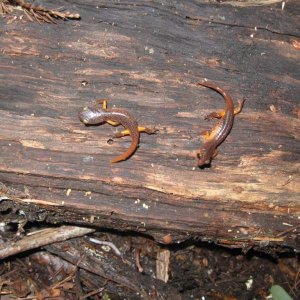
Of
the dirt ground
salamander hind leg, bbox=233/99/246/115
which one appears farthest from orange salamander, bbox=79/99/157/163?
the dirt ground

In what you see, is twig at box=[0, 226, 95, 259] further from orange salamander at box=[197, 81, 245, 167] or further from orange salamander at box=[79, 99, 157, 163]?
orange salamander at box=[197, 81, 245, 167]

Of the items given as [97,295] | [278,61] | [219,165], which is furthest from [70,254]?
[278,61]

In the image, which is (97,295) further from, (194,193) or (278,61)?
(278,61)

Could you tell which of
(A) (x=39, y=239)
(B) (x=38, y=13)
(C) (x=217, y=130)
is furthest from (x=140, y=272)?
(B) (x=38, y=13)

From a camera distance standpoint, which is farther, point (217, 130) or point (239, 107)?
point (239, 107)

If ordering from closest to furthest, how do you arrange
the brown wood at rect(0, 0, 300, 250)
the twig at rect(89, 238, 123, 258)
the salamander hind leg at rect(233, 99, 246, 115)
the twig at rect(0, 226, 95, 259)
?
the brown wood at rect(0, 0, 300, 250) < the salamander hind leg at rect(233, 99, 246, 115) < the twig at rect(0, 226, 95, 259) < the twig at rect(89, 238, 123, 258)

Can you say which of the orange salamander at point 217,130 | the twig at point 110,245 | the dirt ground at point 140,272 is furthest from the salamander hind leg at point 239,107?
the twig at point 110,245

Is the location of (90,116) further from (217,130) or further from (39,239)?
(39,239)
